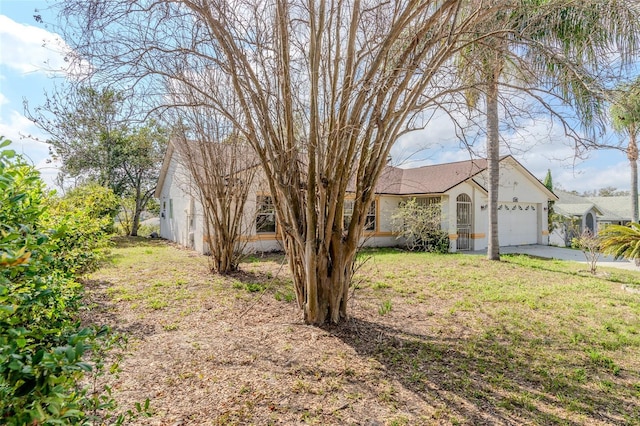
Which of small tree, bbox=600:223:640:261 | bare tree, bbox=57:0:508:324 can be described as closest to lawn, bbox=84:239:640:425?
bare tree, bbox=57:0:508:324

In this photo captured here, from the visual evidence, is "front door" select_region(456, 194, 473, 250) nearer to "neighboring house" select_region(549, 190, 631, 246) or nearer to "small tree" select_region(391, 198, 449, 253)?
"small tree" select_region(391, 198, 449, 253)

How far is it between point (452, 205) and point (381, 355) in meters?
12.2

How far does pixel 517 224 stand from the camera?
692 inches

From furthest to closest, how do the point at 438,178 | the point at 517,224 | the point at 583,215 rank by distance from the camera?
1. the point at 583,215
2. the point at 517,224
3. the point at 438,178

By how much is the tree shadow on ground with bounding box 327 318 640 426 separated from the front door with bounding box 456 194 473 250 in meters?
11.6

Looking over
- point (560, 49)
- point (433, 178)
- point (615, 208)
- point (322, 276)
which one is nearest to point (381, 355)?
point (322, 276)

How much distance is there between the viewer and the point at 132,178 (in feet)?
70.0

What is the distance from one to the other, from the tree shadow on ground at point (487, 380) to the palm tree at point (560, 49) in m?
3.29

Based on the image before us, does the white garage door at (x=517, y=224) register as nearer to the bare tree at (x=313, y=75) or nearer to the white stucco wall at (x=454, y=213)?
the white stucco wall at (x=454, y=213)

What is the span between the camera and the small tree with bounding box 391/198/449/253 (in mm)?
14125

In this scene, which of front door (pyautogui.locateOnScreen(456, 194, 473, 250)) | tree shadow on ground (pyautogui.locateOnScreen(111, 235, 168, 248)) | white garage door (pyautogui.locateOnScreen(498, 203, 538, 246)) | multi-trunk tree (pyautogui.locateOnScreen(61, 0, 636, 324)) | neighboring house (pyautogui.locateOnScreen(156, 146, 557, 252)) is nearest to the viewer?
multi-trunk tree (pyautogui.locateOnScreen(61, 0, 636, 324))

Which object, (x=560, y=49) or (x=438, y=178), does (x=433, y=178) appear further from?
(x=560, y=49)

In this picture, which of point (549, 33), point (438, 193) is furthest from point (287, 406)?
point (438, 193)

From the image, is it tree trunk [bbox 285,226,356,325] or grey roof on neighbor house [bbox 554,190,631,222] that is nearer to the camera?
tree trunk [bbox 285,226,356,325]
